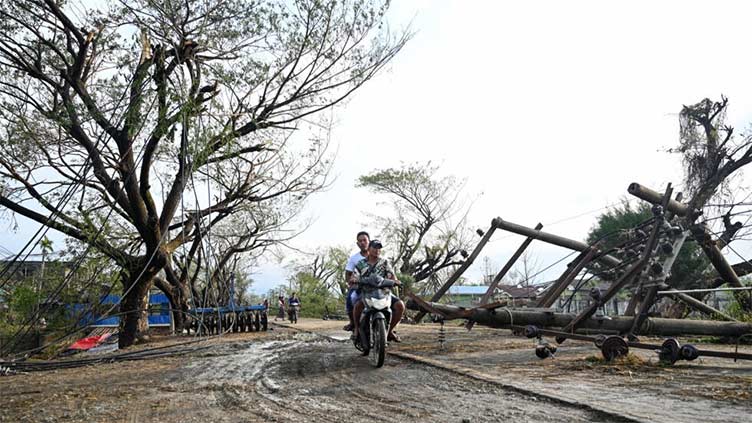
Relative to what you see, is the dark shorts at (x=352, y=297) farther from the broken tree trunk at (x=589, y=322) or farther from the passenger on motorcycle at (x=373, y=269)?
the broken tree trunk at (x=589, y=322)

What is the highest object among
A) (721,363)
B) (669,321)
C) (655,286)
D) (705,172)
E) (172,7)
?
(172,7)

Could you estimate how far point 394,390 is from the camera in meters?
4.62

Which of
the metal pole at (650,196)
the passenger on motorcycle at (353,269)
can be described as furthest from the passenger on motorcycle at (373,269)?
the metal pole at (650,196)

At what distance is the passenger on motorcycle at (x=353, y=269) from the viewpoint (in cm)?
656

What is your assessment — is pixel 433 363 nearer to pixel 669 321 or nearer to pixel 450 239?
pixel 669 321

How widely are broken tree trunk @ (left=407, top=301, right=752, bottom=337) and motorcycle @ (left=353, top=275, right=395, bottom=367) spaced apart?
1.07 m

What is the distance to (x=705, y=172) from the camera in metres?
15.2

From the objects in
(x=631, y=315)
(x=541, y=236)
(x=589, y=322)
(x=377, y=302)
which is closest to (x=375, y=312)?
(x=377, y=302)

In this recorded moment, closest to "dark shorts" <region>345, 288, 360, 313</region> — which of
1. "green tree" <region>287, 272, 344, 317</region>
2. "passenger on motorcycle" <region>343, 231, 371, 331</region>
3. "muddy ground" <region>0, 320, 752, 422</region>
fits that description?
"passenger on motorcycle" <region>343, 231, 371, 331</region>

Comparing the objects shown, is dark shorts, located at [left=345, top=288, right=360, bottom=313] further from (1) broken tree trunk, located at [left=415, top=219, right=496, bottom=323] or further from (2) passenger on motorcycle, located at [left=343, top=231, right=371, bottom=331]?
(1) broken tree trunk, located at [left=415, top=219, right=496, bottom=323]

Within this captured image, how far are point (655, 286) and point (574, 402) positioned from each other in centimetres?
340

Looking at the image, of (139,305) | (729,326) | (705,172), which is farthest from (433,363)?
(705,172)

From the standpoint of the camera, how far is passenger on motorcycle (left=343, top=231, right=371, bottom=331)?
656 centimetres

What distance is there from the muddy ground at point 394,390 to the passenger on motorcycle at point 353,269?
0.64m
